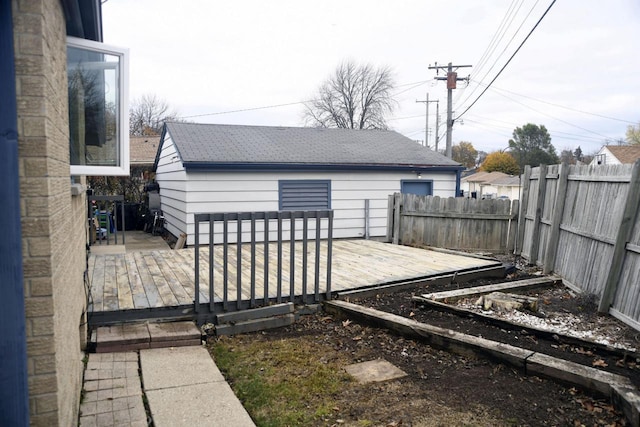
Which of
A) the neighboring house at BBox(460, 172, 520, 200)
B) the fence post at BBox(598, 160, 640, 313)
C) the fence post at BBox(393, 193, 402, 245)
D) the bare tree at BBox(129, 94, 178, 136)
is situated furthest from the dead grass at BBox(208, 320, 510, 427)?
the bare tree at BBox(129, 94, 178, 136)

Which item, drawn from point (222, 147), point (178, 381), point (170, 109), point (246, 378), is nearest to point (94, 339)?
point (178, 381)

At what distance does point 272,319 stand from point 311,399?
6.21ft

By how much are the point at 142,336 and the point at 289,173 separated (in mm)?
7297

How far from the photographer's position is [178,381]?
11.8 feet

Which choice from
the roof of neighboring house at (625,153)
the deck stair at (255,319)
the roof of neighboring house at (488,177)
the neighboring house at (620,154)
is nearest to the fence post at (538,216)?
the deck stair at (255,319)

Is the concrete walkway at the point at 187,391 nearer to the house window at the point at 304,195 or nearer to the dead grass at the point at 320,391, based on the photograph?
the dead grass at the point at 320,391

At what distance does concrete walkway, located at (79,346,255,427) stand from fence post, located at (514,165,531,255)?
23.5ft

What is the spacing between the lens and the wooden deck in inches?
196

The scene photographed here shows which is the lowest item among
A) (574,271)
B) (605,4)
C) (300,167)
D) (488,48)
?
(574,271)

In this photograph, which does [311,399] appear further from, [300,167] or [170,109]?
[170,109]

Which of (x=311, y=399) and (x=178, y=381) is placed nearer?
(x=311, y=399)

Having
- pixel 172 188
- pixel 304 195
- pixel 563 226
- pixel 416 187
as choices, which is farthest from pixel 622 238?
pixel 172 188

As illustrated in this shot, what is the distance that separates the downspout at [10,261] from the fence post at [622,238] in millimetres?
5462

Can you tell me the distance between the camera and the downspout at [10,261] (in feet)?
5.51
